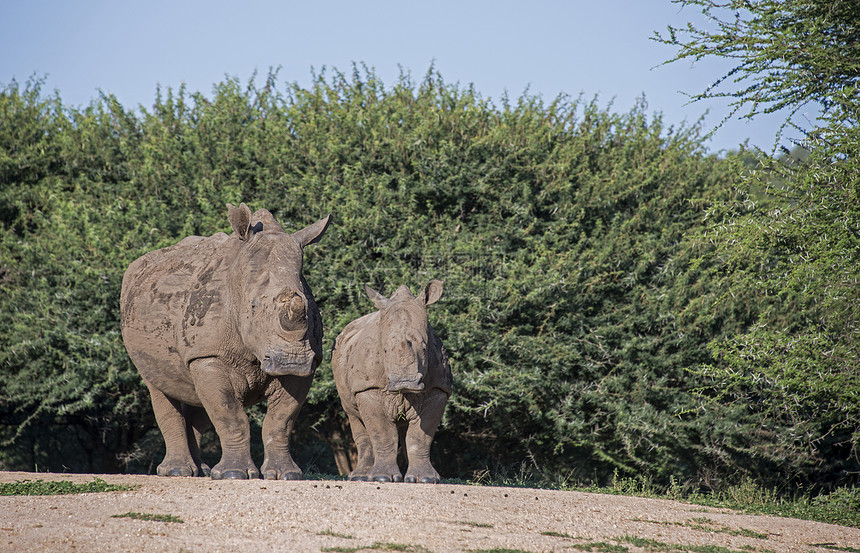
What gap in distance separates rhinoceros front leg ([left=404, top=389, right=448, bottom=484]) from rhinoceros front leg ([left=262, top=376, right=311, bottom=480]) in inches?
56.1

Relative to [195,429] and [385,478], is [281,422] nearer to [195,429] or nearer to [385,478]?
[385,478]

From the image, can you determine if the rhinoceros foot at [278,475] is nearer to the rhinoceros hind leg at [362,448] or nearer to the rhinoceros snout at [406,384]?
the rhinoceros snout at [406,384]

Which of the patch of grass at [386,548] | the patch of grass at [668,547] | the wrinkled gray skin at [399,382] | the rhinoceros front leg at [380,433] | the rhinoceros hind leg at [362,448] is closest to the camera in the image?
the patch of grass at [386,548]

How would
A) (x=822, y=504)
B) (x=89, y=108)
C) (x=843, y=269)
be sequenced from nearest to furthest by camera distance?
(x=843, y=269) < (x=822, y=504) < (x=89, y=108)

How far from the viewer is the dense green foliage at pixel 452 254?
14.1m

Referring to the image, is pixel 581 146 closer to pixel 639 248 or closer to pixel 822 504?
pixel 639 248

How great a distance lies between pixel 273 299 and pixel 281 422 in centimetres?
128

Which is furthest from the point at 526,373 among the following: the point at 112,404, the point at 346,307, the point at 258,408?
the point at 112,404

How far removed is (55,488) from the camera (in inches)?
285

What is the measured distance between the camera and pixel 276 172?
15383 millimetres

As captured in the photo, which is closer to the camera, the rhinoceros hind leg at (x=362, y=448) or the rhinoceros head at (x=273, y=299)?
the rhinoceros head at (x=273, y=299)

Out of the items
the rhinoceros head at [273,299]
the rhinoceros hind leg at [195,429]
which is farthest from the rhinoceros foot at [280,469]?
the rhinoceros hind leg at [195,429]

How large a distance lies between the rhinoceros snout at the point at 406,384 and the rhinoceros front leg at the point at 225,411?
1478 mm

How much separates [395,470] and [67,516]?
13.7 feet
